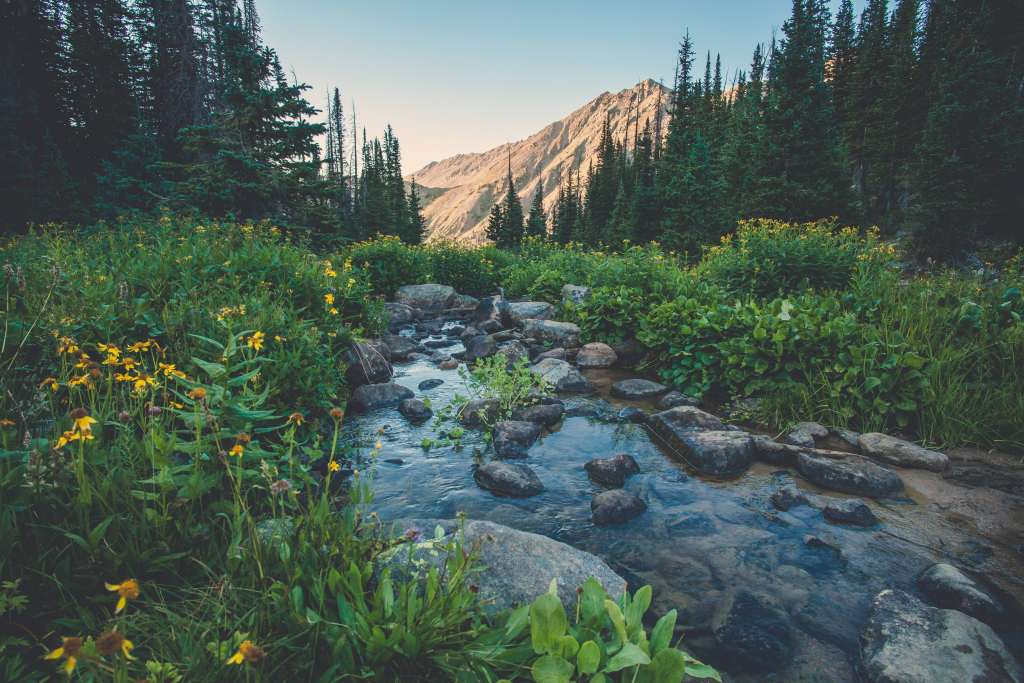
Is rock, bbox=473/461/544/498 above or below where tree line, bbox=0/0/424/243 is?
below

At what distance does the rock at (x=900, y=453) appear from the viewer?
4461 millimetres

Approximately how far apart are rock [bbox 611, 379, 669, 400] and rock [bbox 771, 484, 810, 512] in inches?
111

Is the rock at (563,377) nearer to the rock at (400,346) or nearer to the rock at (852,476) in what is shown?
the rock at (400,346)

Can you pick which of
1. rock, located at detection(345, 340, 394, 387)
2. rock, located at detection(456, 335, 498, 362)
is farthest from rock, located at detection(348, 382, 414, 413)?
rock, located at detection(456, 335, 498, 362)

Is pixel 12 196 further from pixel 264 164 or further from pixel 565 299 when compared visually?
pixel 565 299

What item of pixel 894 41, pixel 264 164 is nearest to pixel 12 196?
pixel 264 164

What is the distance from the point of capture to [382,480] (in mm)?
4590

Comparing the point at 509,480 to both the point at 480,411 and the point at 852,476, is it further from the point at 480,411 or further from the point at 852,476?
the point at 852,476

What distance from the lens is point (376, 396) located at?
6672 mm

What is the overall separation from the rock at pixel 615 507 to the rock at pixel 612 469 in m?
0.45

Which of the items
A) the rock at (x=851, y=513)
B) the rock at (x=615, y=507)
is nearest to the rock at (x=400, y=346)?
the rock at (x=615, y=507)

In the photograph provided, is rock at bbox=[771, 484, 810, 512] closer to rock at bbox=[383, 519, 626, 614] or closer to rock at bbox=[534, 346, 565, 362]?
rock at bbox=[383, 519, 626, 614]

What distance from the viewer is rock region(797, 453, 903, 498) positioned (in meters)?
4.14

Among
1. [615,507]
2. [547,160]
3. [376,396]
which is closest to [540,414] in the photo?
[615,507]
